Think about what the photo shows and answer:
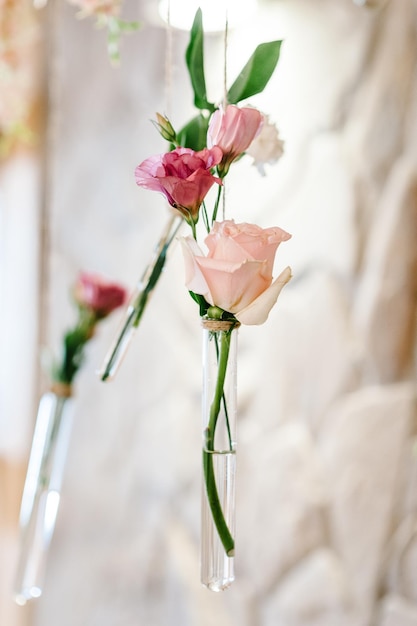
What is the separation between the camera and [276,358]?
4.14ft

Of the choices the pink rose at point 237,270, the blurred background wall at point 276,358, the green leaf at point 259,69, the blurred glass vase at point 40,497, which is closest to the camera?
the pink rose at point 237,270

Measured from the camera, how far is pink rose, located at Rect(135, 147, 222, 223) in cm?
73

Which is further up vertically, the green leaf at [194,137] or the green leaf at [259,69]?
the green leaf at [259,69]

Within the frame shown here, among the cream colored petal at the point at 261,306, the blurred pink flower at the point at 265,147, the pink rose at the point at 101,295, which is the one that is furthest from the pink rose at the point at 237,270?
the pink rose at the point at 101,295

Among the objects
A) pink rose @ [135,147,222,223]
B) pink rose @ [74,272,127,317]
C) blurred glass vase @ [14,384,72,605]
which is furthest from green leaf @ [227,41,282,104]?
blurred glass vase @ [14,384,72,605]

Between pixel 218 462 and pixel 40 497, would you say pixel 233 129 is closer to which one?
pixel 218 462

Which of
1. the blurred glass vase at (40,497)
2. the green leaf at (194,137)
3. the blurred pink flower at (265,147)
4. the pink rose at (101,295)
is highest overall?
the green leaf at (194,137)

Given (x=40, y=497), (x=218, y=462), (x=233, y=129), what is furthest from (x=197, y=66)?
(x=40, y=497)

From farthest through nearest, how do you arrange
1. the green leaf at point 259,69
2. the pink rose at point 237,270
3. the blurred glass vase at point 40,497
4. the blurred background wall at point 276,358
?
the blurred glass vase at point 40,497
the blurred background wall at point 276,358
the green leaf at point 259,69
the pink rose at point 237,270

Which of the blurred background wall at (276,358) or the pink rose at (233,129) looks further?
the blurred background wall at (276,358)

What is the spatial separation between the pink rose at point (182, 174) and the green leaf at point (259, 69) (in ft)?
0.48

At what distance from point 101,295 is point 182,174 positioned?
692 mm

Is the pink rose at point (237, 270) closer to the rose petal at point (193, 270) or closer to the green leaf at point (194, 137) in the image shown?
the rose petal at point (193, 270)

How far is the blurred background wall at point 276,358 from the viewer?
110cm
